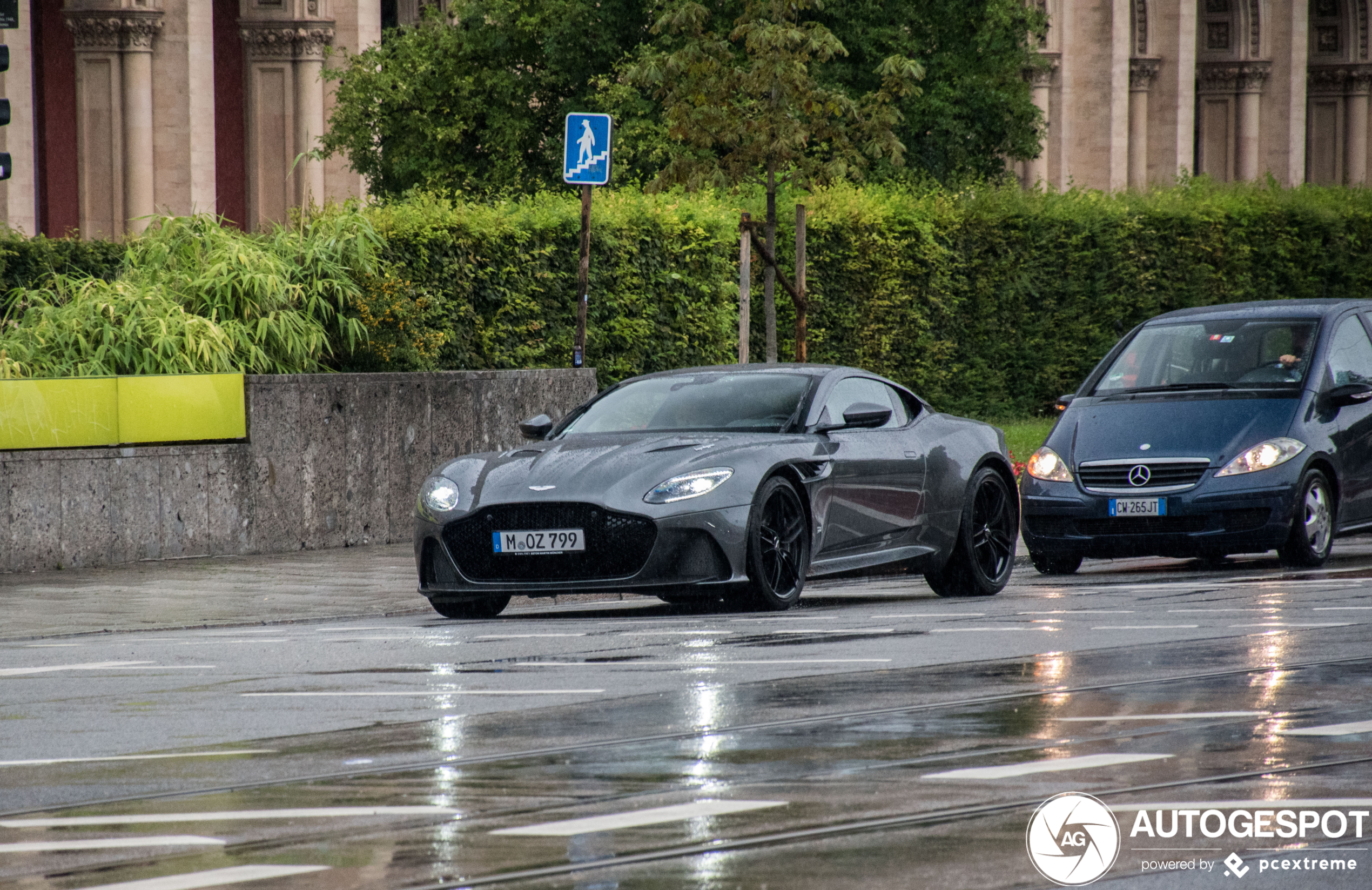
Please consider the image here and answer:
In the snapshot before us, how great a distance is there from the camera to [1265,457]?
1433 cm

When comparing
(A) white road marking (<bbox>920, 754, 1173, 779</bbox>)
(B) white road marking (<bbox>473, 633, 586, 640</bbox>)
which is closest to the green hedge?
(B) white road marking (<bbox>473, 633, 586, 640</bbox>)

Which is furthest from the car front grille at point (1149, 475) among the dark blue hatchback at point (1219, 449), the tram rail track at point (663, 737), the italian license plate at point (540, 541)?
the tram rail track at point (663, 737)

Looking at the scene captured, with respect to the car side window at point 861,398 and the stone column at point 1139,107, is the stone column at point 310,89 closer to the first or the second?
the stone column at point 1139,107

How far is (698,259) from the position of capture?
2286 cm

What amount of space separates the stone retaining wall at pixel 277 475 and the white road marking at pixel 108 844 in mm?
10498

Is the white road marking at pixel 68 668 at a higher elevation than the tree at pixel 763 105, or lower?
lower

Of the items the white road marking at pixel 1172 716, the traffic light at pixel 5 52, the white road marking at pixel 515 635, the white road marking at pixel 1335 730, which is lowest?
the white road marking at pixel 515 635

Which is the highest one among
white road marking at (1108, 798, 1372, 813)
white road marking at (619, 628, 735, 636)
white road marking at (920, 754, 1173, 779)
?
white road marking at (1108, 798, 1372, 813)

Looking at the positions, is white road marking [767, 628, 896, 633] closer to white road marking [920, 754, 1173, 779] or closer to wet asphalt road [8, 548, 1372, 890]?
wet asphalt road [8, 548, 1372, 890]

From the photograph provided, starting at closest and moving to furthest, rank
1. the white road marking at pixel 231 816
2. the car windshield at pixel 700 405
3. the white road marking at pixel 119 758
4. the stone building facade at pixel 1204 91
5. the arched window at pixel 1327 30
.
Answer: the white road marking at pixel 231 816, the white road marking at pixel 119 758, the car windshield at pixel 700 405, the stone building facade at pixel 1204 91, the arched window at pixel 1327 30

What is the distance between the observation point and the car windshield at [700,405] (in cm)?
1252

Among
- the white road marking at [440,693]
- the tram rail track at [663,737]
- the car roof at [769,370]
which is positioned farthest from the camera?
the car roof at [769,370]

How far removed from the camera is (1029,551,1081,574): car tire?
597 inches

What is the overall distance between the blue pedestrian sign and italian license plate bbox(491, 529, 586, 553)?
6864mm
